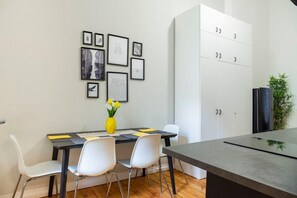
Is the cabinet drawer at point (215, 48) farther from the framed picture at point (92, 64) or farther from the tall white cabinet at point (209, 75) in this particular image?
the framed picture at point (92, 64)

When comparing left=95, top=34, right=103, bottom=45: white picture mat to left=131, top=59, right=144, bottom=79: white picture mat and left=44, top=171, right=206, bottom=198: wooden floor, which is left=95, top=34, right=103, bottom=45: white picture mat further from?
left=44, top=171, right=206, bottom=198: wooden floor

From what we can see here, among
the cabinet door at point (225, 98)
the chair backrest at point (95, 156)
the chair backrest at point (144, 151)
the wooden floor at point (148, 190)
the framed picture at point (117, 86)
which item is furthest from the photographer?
the cabinet door at point (225, 98)

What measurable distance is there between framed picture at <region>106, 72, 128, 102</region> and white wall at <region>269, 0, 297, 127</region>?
11.5 ft

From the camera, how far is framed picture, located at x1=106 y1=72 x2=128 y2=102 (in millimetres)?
2946

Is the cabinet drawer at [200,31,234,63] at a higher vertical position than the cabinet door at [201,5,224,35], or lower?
lower

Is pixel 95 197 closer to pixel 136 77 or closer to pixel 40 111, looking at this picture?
pixel 40 111

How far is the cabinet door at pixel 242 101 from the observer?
3656mm

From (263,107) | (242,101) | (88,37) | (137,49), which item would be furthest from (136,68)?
(263,107)

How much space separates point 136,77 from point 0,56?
5.51ft

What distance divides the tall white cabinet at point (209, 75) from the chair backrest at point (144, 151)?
40.0 inches

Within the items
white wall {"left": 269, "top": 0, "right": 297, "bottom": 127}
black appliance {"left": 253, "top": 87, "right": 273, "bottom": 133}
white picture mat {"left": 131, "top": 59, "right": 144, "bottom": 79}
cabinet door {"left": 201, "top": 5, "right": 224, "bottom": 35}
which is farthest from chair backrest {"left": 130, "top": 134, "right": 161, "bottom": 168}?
white wall {"left": 269, "top": 0, "right": 297, "bottom": 127}

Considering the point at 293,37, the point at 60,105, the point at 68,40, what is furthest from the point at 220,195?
the point at 293,37

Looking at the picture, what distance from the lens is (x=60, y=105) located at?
2631 millimetres

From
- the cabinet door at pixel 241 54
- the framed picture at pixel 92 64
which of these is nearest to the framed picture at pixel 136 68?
the framed picture at pixel 92 64
